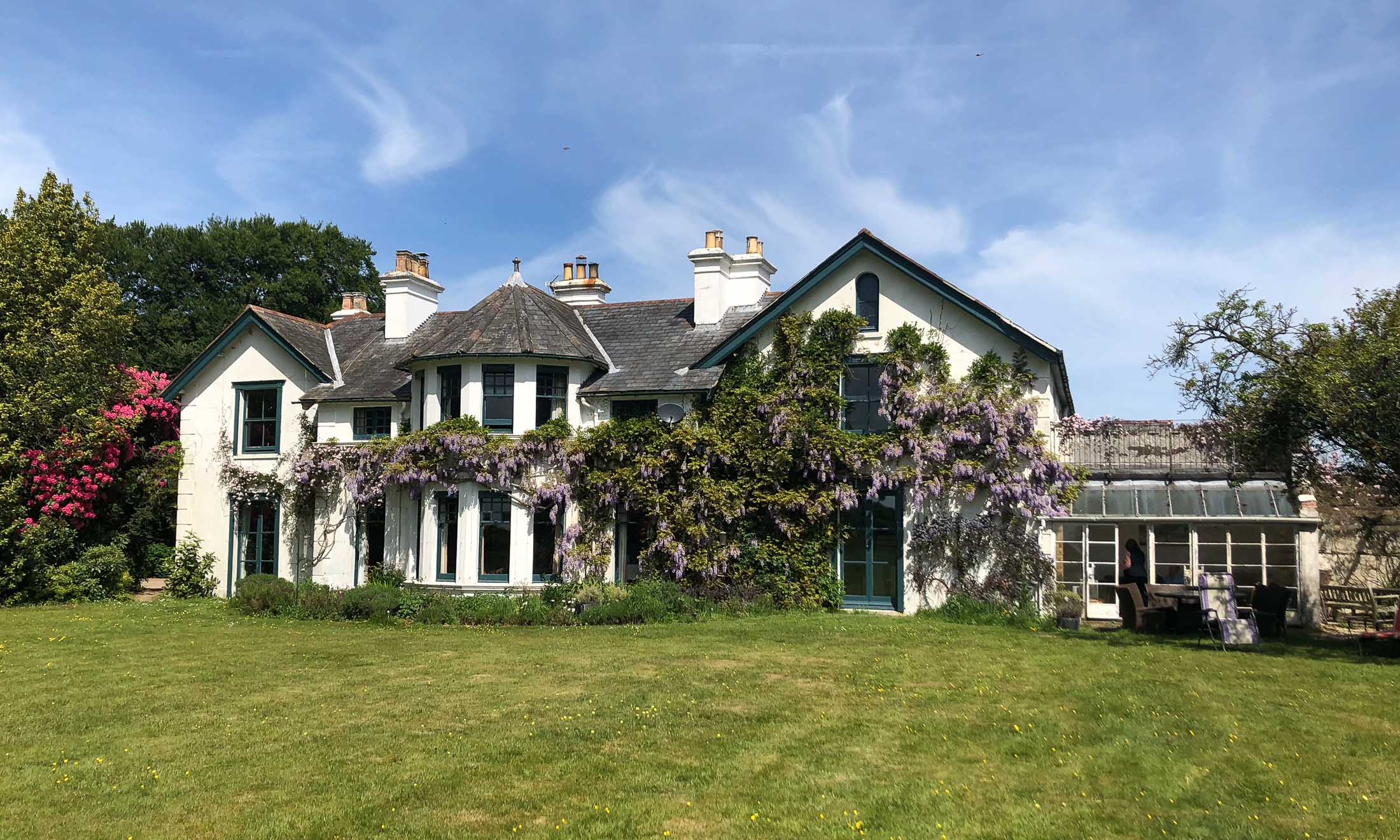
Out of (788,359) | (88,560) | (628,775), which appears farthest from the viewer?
(88,560)

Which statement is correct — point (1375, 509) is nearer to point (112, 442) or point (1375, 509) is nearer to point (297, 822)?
point (297, 822)

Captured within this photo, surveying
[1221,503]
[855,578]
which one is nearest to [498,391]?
[855,578]

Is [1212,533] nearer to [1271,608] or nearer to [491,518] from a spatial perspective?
[1271,608]

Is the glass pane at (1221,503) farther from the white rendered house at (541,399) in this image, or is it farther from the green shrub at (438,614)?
the green shrub at (438,614)

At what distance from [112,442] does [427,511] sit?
29.0 feet

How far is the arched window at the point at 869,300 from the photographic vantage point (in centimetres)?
2184

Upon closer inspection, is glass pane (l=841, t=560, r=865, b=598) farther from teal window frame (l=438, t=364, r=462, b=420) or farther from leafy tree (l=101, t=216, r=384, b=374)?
leafy tree (l=101, t=216, r=384, b=374)

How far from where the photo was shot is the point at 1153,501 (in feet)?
70.6

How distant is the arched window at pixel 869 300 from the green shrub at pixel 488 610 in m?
9.17

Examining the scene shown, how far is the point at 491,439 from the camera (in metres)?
22.2

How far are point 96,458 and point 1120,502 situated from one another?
23238 mm

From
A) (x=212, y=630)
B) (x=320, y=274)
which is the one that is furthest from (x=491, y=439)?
(x=320, y=274)

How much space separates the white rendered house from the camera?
21156 mm

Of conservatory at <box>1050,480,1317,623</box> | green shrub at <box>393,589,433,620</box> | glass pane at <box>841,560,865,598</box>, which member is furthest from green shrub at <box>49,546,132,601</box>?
conservatory at <box>1050,480,1317,623</box>
